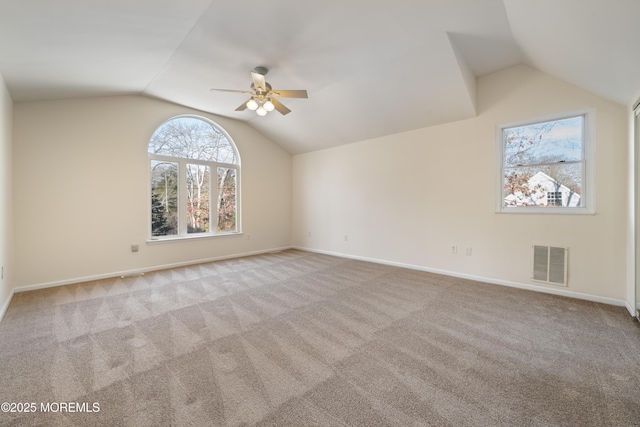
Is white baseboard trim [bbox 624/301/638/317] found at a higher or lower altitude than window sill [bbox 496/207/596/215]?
lower

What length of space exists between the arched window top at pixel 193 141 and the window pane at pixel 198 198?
0.28 meters

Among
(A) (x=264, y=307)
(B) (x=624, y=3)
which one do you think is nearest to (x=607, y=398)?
(B) (x=624, y=3)

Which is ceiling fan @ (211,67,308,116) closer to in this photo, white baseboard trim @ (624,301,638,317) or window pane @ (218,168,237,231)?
window pane @ (218,168,237,231)

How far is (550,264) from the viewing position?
349 cm

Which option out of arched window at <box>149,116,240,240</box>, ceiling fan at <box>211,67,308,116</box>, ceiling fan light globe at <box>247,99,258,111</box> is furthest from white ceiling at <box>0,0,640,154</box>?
arched window at <box>149,116,240,240</box>

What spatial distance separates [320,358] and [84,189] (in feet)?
14.8

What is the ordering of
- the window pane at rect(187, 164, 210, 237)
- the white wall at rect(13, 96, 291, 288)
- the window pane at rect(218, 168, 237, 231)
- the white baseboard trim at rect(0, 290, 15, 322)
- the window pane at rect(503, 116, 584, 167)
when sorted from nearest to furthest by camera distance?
the white baseboard trim at rect(0, 290, 15, 322) → the window pane at rect(503, 116, 584, 167) → the white wall at rect(13, 96, 291, 288) → the window pane at rect(187, 164, 210, 237) → the window pane at rect(218, 168, 237, 231)

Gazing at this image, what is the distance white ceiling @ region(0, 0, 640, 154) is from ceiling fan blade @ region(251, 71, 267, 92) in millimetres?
371

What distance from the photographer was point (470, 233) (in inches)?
164

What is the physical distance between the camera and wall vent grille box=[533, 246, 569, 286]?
11.2 ft

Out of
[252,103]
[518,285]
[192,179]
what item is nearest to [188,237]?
[192,179]

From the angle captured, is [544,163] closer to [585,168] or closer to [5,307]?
[585,168]

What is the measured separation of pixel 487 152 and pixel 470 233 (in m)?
1.28

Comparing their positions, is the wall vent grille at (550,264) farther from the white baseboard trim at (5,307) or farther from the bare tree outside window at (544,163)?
the white baseboard trim at (5,307)
